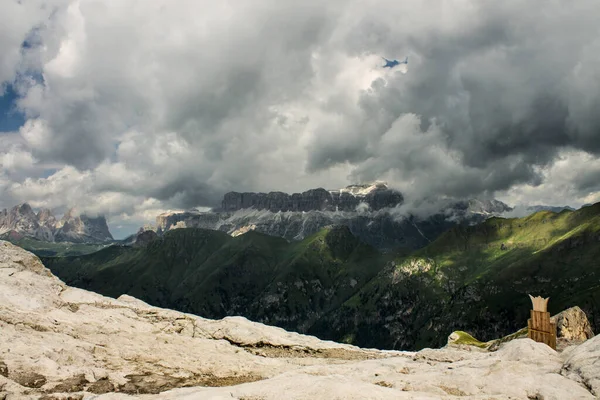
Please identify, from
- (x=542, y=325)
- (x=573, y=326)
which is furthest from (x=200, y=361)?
(x=573, y=326)

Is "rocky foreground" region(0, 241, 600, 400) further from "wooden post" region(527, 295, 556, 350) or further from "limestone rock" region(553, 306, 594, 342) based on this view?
"limestone rock" region(553, 306, 594, 342)

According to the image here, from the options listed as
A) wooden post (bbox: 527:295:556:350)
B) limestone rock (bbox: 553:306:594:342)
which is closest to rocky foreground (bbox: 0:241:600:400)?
wooden post (bbox: 527:295:556:350)

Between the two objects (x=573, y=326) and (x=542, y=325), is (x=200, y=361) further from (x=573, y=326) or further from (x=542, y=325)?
(x=573, y=326)

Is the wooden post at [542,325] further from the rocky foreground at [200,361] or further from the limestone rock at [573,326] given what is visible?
the limestone rock at [573,326]

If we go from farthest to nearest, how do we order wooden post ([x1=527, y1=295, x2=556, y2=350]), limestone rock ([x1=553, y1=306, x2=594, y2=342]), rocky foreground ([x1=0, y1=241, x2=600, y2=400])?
limestone rock ([x1=553, y1=306, x2=594, y2=342]) < wooden post ([x1=527, y1=295, x2=556, y2=350]) < rocky foreground ([x1=0, y1=241, x2=600, y2=400])

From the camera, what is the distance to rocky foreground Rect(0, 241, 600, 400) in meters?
25.1

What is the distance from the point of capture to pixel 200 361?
1508 inches

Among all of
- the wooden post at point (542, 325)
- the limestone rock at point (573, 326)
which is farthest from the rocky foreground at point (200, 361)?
the limestone rock at point (573, 326)

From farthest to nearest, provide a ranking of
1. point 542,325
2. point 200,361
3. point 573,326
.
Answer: point 573,326, point 542,325, point 200,361

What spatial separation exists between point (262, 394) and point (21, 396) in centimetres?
1487

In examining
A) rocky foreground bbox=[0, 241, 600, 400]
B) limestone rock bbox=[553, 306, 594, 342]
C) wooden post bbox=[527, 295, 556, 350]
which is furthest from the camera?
limestone rock bbox=[553, 306, 594, 342]

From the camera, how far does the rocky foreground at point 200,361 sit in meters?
25.1

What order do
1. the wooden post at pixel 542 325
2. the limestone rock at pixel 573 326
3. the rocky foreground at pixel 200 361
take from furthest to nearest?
the limestone rock at pixel 573 326 < the wooden post at pixel 542 325 < the rocky foreground at pixel 200 361

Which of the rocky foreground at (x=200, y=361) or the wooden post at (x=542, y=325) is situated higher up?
the wooden post at (x=542, y=325)
